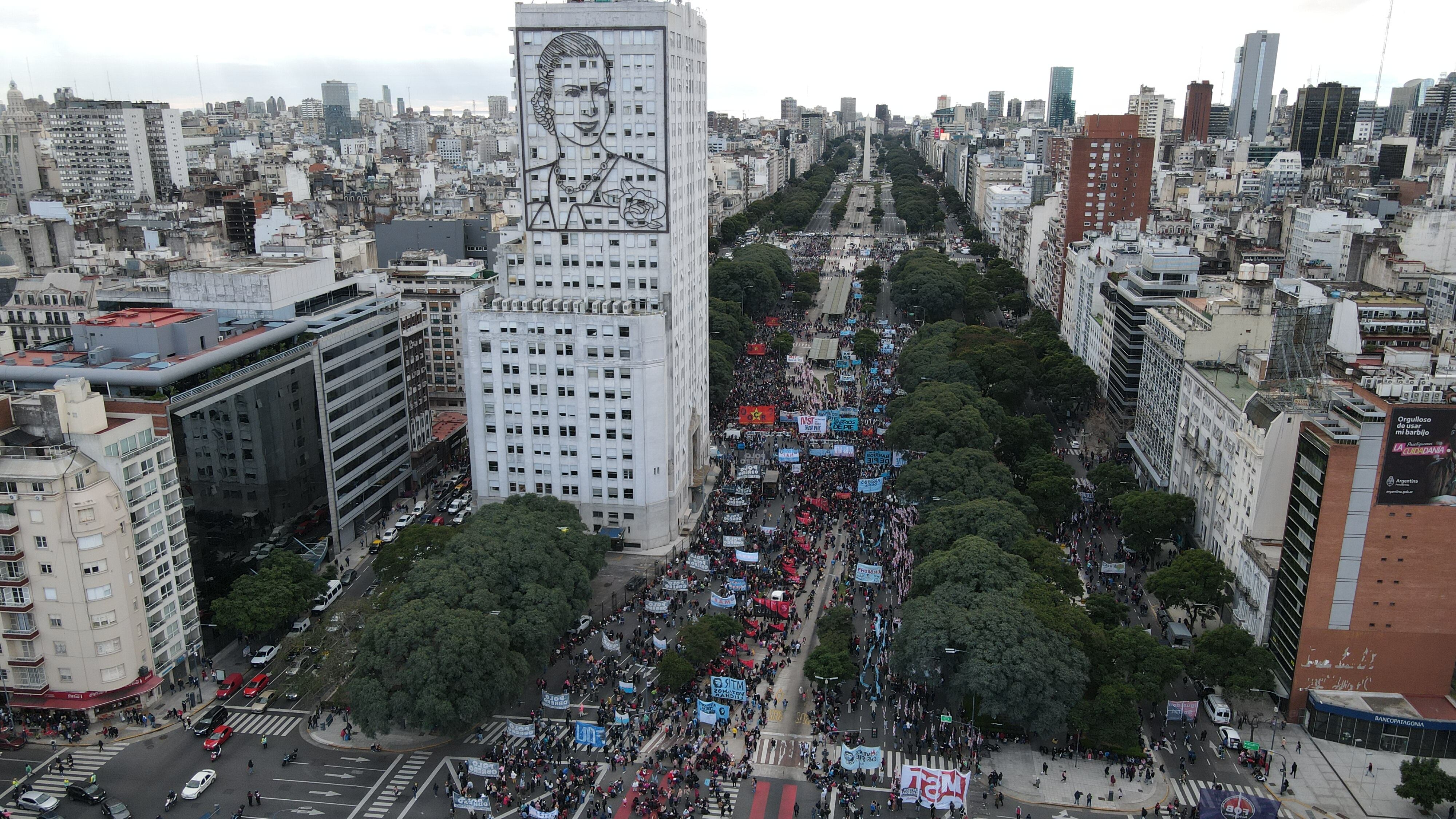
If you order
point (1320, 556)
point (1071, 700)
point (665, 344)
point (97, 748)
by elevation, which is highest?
point (665, 344)

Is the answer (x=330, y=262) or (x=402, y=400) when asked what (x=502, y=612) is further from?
(x=330, y=262)

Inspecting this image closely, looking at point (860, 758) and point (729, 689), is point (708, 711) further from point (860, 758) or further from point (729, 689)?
point (860, 758)

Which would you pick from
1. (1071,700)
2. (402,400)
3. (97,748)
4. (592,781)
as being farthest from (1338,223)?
(97,748)

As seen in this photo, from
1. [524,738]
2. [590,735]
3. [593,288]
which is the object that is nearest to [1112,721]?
[590,735]

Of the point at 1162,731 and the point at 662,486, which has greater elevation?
the point at 662,486

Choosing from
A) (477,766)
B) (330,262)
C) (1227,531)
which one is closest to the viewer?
(477,766)

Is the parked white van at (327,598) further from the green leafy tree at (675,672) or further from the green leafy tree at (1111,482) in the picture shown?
the green leafy tree at (1111,482)
